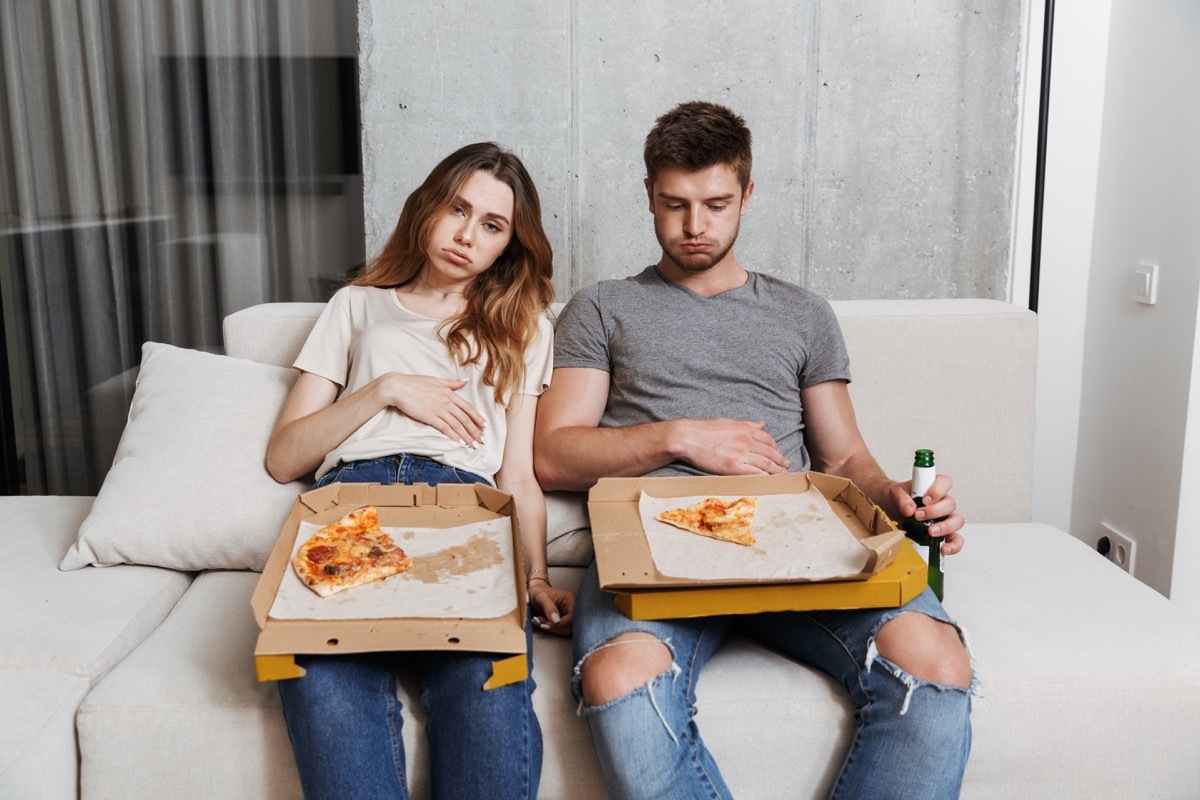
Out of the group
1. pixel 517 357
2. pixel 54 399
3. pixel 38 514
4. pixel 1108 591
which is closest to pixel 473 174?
pixel 517 357

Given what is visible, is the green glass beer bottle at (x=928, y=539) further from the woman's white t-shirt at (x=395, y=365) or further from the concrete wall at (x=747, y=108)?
the concrete wall at (x=747, y=108)

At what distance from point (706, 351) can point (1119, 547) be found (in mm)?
1327

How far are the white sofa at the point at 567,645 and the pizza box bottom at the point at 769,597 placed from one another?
16 cm

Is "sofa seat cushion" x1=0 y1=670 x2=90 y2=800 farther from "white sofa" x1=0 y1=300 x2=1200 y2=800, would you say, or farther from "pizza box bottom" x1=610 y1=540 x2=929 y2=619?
"pizza box bottom" x1=610 y1=540 x2=929 y2=619

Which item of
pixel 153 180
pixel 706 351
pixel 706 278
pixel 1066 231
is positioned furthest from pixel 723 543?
pixel 153 180

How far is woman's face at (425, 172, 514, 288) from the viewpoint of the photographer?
6.03ft

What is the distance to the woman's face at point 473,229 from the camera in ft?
6.03

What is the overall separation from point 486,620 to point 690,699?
0.32m

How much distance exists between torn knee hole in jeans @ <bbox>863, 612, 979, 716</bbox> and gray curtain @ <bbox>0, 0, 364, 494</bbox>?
1.91 meters

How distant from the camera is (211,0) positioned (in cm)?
271

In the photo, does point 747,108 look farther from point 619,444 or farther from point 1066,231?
point 619,444

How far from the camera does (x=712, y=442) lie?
1.71m

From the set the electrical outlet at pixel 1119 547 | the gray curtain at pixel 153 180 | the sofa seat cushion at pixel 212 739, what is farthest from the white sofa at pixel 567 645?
the gray curtain at pixel 153 180

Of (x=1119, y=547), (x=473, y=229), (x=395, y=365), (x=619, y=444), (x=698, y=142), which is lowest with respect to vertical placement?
(x=1119, y=547)
